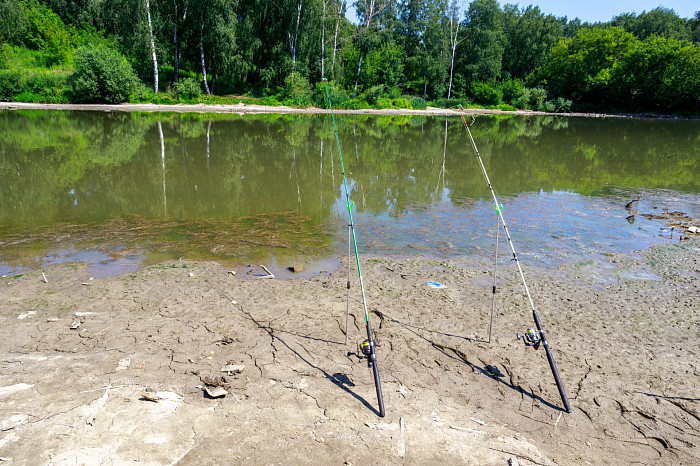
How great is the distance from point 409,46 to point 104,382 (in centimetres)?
6158

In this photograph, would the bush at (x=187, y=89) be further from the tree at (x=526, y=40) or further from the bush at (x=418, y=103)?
the tree at (x=526, y=40)

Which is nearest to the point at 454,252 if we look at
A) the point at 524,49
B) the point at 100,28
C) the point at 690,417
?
the point at 690,417

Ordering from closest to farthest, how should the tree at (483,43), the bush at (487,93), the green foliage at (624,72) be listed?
the green foliage at (624,72), the bush at (487,93), the tree at (483,43)

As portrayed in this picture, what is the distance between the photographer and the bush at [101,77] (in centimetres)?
3606

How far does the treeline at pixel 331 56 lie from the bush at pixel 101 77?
0.36ft

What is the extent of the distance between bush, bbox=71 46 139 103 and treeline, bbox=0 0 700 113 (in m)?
0.11

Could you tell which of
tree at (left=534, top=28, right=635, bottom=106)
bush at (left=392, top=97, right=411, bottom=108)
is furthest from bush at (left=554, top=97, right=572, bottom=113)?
bush at (left=392, top=97, right=411, bottom=108)

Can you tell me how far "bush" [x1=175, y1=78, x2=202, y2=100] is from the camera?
40.5 meters

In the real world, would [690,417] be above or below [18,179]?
below

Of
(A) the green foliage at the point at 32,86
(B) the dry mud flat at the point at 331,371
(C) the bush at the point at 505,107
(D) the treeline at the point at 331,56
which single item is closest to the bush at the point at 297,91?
(D) the treeline at the point at 331,56

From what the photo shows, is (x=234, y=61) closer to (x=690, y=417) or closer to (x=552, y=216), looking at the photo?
(x=552, y=216)

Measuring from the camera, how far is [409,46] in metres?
58.2

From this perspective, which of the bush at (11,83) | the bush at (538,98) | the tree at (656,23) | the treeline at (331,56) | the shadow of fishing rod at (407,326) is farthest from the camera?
the tree at (656,23)

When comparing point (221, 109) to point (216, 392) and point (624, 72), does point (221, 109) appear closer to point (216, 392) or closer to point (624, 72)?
point (216, 392)
